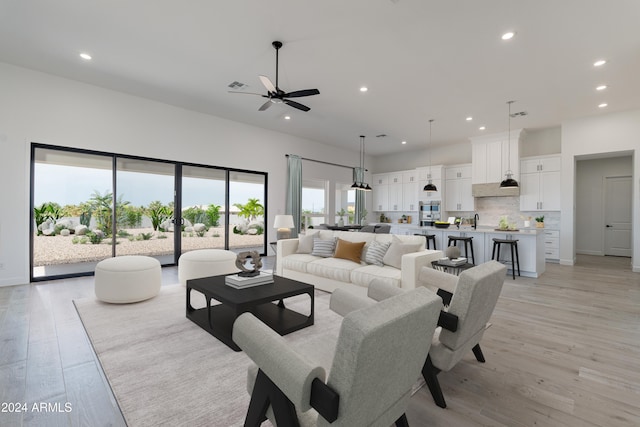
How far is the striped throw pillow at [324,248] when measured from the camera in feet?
14.9

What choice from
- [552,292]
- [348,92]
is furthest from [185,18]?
[552,292]

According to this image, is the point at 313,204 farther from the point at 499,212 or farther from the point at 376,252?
the point at 499,212

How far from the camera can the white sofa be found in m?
3.43

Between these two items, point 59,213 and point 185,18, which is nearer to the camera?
point 185,18

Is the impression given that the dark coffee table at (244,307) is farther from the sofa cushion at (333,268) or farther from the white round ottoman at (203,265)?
the white round ottoman at (203,265)

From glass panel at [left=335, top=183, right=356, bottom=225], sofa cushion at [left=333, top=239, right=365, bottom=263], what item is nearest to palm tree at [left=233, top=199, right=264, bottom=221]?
glass panel at [left=335, top=183, right=356, bottom=225]

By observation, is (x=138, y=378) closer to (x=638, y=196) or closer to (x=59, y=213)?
(x=59, y=213)

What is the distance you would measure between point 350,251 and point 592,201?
27.2 feet

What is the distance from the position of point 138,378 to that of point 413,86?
5.23 metres

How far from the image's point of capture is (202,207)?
6582 mm

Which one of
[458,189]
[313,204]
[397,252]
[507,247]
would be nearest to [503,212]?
[458,189]

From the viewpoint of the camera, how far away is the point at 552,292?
445 cm

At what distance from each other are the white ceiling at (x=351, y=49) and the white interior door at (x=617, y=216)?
3.02m

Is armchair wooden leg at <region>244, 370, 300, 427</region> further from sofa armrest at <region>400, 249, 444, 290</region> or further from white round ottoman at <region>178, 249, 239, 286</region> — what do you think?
white round ottoman at <region>178, 249, 239, 286</region>
